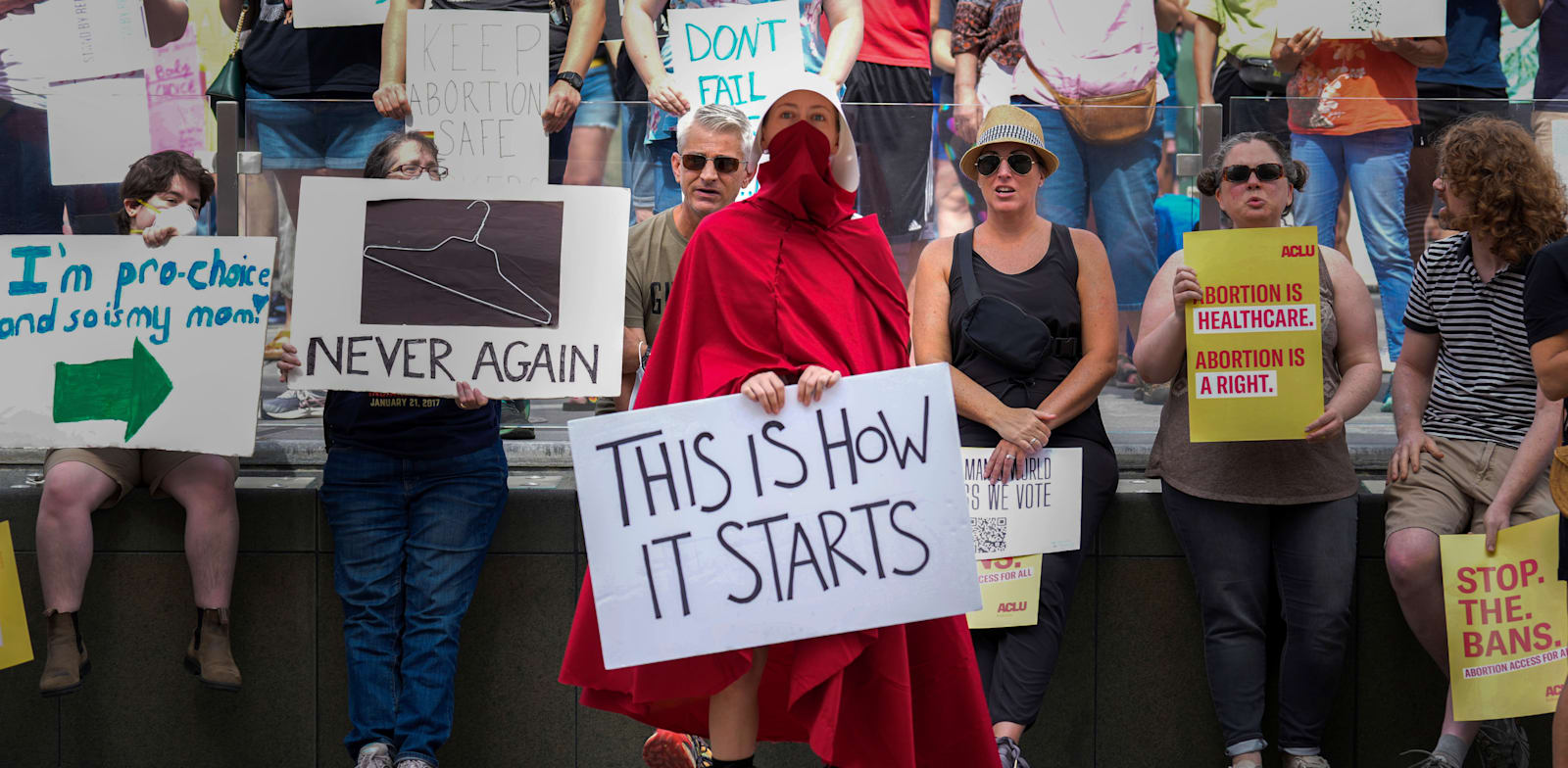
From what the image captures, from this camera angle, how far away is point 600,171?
15.7 ft

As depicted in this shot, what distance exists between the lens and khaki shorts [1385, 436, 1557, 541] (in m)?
4.08

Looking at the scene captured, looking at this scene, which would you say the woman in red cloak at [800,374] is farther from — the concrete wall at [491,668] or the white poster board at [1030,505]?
the concrete wall at [491,668]

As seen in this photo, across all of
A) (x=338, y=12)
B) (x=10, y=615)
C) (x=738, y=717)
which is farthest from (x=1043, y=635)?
(x=338, y=12)

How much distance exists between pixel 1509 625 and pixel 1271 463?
29.9 inches

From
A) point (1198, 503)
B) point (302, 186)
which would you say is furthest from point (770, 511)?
point (302, 186)

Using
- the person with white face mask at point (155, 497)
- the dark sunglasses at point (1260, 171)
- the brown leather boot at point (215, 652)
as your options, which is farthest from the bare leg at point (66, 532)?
the dark sunglasses at point (1260, 171)

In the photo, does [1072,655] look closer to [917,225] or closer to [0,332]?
[917,225]

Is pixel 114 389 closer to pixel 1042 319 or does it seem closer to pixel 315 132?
pixel 315 132

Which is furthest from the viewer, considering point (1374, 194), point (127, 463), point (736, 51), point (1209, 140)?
point (736, 51)

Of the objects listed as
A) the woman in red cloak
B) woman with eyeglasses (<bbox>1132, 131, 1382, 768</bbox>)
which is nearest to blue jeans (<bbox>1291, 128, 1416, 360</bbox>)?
woman with eyeglasses (<bbox>1132, 131, 1382, 768</bbox>)

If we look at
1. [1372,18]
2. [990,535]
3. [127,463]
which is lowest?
[990,535]

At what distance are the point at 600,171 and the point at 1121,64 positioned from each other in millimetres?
2250

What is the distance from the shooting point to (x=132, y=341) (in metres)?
4.35

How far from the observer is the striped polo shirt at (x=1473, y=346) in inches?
161
